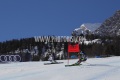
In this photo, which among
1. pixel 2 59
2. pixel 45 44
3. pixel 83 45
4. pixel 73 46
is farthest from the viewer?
pixel 45 44

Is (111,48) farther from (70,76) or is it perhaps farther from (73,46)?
(70,76)

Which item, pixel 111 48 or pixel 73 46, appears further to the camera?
pixel 111 48

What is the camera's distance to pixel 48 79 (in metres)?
18.6

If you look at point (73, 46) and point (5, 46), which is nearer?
point (73, 46)

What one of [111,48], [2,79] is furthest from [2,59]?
[111,48]

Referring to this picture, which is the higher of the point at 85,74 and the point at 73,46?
the point at 73,46

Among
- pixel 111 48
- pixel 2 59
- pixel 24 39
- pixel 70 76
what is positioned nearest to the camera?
pixel 70 76

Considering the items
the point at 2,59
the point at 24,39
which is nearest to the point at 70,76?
the point at 2,59

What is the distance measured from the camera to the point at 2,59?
49625 millimetres

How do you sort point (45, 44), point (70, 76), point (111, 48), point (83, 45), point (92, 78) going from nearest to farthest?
point (92, 78), point (70, 76), point (111, 48), point (83, 45), point (45, 44)

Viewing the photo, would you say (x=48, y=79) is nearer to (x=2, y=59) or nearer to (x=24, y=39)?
(x=2, y=59)

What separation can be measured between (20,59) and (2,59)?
3.39 metres

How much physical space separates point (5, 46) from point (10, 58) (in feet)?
463

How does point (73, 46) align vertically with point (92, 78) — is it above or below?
above
